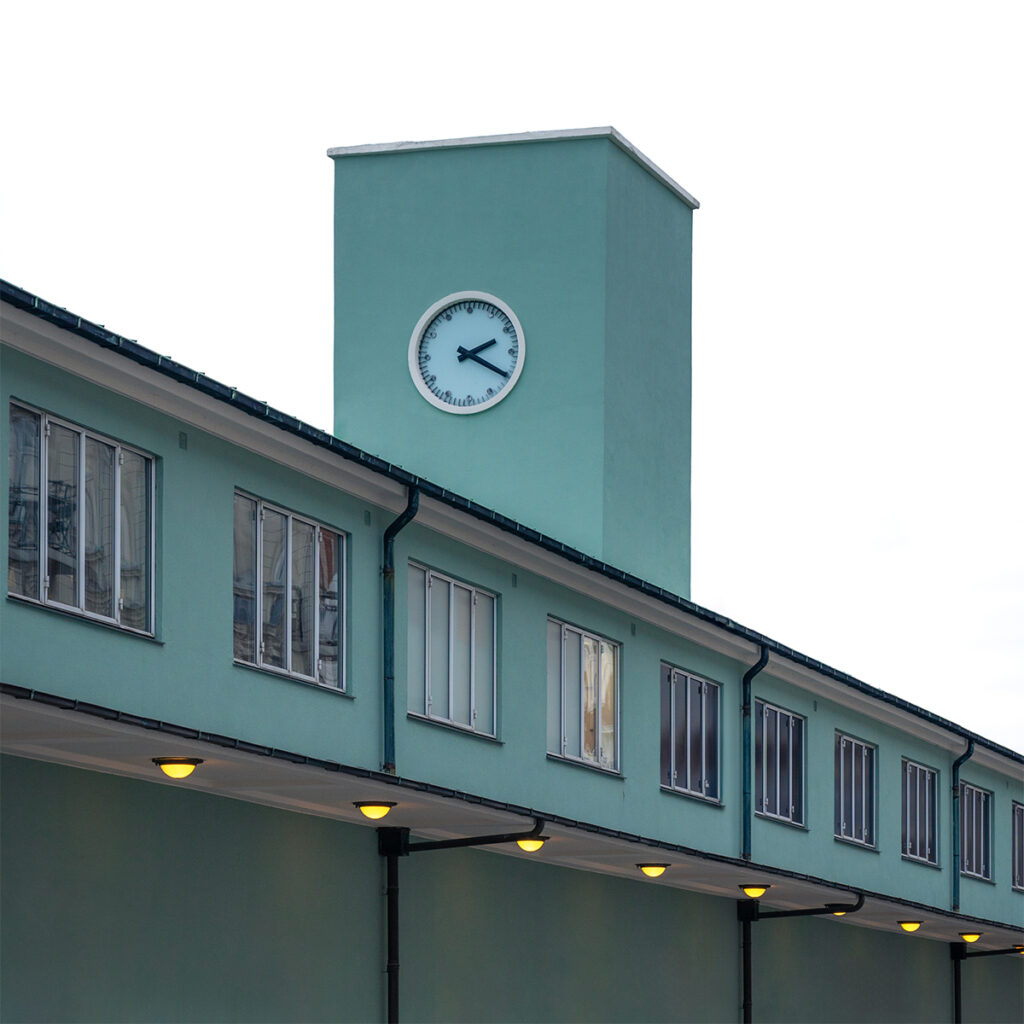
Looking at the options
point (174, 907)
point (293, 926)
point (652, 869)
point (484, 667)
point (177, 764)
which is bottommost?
point (293, 926)

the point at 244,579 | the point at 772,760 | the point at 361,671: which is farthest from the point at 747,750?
the point at 244,579

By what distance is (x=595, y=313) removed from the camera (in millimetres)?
28281

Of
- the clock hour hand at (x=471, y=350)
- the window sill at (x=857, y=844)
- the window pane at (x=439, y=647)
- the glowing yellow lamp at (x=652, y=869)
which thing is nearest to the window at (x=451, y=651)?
the window pane at (x=439, y=647)

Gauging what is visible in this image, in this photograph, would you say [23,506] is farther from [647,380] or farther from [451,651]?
[647,380]

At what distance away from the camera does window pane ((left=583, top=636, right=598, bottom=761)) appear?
22.3m

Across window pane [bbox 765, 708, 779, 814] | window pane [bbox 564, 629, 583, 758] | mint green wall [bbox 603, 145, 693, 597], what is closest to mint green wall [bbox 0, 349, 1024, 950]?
window pane [bbox 564, 629, 583, 758]

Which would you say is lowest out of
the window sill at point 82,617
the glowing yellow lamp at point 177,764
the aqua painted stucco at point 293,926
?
the aqua painted stucco at point 293,926

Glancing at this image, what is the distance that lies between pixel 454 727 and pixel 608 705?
3.59 metres

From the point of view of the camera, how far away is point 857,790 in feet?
96.4

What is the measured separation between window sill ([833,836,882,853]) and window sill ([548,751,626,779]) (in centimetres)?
655

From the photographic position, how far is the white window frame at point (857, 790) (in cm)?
2875

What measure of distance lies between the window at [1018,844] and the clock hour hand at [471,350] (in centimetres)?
1422

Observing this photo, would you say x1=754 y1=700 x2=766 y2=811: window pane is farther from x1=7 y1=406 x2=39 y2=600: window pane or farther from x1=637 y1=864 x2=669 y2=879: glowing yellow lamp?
x1=7 y1=406 x2=39 y2=600: window pane

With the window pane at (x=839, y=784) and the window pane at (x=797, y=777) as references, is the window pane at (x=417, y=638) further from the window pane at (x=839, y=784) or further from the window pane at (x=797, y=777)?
the window pane at (x=839, y=784)
